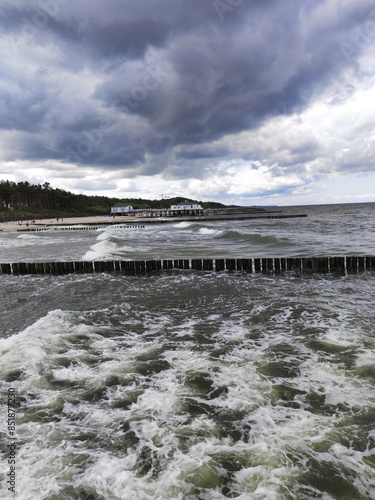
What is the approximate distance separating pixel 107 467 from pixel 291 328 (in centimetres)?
589

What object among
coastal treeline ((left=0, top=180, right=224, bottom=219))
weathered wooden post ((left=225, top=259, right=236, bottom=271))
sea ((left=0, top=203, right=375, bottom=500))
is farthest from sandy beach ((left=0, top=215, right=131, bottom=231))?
sea ((left=0, top=203, right=375, bottom=500))

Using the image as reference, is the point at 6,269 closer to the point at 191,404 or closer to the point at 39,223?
the point at 191,404

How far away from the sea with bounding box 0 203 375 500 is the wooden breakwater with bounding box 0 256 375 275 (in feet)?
21.5

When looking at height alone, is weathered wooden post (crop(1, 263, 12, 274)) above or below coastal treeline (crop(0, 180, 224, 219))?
below

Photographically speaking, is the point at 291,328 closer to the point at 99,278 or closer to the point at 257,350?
the point at 257,350

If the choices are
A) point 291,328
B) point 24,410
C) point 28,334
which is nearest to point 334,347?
point 291,328

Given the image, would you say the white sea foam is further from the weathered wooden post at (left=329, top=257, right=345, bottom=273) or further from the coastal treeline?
the coastal treeline

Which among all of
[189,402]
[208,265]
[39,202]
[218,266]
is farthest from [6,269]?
[39,202]

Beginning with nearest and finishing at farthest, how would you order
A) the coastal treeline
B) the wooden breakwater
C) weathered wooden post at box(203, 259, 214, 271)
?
the wooden breakwater, weathered wooden post at box(203, 259, 214, 271), the coastal treeline

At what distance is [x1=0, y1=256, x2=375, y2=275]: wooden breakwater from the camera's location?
55.1 ft

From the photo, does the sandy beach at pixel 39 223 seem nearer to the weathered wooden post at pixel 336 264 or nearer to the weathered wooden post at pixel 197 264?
the weathered wooden post at pixel 197 264

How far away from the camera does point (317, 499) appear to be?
3424mm

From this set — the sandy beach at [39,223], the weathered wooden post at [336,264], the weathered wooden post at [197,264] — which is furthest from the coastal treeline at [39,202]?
the weathered wooden post at [336,264]

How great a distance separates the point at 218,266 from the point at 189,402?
1248 cm
